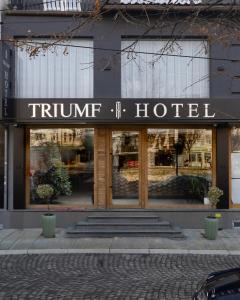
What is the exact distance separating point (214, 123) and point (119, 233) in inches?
152

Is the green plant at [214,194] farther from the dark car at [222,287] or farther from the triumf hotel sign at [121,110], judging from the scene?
the dark car at [222,287]

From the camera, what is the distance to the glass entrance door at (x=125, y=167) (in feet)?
45.8

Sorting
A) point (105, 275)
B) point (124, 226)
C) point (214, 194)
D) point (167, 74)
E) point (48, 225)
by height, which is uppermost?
point (167, 74)

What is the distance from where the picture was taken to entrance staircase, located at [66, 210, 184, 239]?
1261cm

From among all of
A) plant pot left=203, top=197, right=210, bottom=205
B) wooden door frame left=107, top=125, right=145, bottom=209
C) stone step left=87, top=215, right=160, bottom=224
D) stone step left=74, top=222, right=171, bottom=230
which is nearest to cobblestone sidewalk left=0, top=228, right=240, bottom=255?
stone step left=74, top=222, right=171, bottom=230

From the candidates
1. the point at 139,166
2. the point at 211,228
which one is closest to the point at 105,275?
the point at 211,228

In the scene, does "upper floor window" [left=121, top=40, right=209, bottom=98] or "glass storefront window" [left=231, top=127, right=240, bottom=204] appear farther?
"glass storefront window" [left=231, top=127, right=240, bottom=204]

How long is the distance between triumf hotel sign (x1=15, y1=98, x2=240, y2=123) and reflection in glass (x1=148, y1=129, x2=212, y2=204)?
1.06m

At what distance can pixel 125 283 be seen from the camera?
863cm

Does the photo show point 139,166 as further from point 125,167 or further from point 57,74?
point 57,74

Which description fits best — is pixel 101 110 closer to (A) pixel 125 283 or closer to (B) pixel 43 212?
(B) pixel 43 212

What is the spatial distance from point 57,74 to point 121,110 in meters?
2.31

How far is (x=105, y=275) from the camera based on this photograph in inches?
362

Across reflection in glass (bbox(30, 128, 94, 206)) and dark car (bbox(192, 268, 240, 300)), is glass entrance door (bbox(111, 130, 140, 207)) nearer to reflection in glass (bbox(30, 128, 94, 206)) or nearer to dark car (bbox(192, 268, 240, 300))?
reflection in glass (bbox(30, 128, 94, 206))
